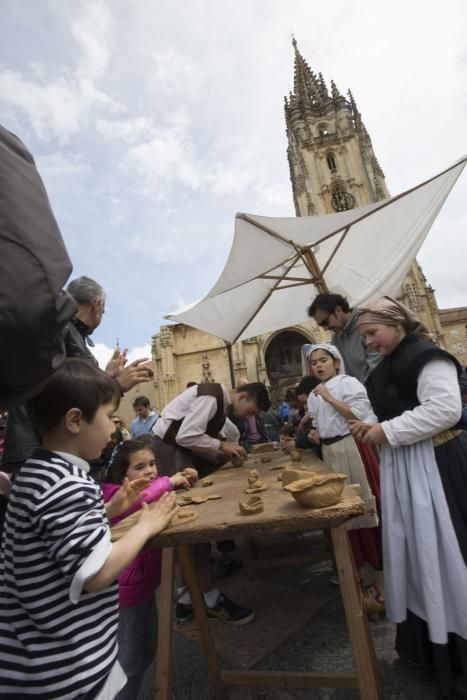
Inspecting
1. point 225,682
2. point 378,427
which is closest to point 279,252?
point 378,427

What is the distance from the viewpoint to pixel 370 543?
107 inches

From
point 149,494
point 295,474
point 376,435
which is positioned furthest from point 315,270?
point 149,494

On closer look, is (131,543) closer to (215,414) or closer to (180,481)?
(180,481)

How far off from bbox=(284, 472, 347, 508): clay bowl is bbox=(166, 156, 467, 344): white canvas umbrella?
3.05 m

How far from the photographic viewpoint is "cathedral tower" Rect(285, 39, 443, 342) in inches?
1093

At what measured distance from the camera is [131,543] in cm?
114

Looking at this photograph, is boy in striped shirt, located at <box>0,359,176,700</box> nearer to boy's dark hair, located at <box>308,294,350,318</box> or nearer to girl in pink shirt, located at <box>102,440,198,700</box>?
girl in pink shirt, located at <box>102,440,198,700</box>

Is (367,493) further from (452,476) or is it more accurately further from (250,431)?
(250,431)

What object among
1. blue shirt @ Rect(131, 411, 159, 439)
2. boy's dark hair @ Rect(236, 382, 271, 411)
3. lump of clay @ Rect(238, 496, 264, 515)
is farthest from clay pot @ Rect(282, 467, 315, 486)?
blue shirt @ Rect(131, 411, 159, 439)

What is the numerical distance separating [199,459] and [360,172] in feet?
112

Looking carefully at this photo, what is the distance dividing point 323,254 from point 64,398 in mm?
4575

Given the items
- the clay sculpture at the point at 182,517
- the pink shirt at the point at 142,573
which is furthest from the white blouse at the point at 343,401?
the clay sculpture at the point at 182,517

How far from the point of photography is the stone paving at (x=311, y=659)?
1.79 m

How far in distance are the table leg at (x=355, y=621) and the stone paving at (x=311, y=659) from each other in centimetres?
59
